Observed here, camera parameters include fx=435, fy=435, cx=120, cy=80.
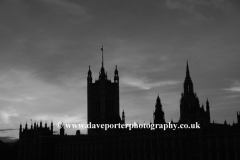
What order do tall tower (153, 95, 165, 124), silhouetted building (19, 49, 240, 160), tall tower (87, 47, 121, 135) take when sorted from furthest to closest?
tall tower (87, 47, 121, 135) → tall tower (153, 95, 165, 124) → silhouetted building (19, 49, 240, 160)

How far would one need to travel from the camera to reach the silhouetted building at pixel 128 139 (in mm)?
104875

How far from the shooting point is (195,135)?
10844cm

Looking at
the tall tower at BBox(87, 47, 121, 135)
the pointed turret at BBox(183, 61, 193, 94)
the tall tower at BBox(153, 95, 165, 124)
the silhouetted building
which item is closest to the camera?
the silhouetted building

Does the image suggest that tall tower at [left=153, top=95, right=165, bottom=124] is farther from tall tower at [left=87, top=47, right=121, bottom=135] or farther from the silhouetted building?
tall tower at [left=87, top=47, right=121, bottom=135]

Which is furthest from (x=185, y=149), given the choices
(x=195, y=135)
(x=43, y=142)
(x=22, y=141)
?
(x=22, y=141)

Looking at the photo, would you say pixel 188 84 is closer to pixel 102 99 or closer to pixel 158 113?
pixel 158 113

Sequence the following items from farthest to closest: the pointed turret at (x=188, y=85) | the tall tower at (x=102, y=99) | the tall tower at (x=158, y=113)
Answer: the tall tower at (x=102, y=99) < the pointed turret at (x=188, y=85) < the tall tower at (x=158, y=113)

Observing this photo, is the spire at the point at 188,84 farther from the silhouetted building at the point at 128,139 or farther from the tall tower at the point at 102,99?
the tall tower at the point at 102,99

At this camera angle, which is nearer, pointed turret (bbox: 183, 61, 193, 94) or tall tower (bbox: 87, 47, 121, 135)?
pointed turret (bbox: 183, 61, 193, 94)

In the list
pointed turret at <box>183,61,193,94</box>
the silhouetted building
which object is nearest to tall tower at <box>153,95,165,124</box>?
the silhouetted building

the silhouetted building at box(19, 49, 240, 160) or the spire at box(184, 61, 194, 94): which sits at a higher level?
the spire at box(184, 61, 194, 94)

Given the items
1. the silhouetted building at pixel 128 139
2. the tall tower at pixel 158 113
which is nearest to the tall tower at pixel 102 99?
the silhouetted building at pixel 128 139

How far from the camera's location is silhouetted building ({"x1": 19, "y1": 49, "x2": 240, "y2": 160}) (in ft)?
344

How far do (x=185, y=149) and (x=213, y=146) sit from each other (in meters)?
7.91
